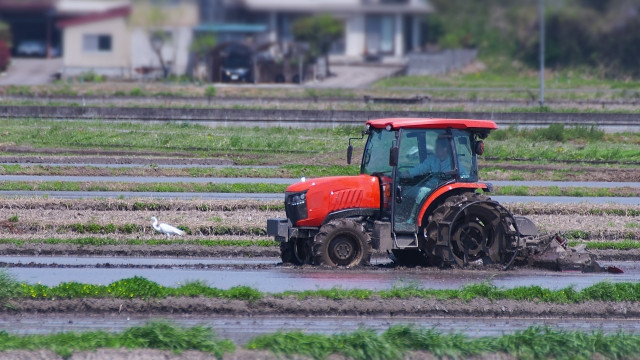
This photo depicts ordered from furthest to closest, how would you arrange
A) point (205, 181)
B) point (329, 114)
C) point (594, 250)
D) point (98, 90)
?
1. point (98, 90)
2. point (329, 114)
3. point (205, 181)
4. point (594, 250)

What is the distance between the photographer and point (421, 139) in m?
13.4

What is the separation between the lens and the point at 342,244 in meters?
13.5

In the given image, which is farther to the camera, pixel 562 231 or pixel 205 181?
pixel 205 181

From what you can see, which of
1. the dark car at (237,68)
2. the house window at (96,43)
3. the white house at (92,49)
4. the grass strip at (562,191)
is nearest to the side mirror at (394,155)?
the grass strip at (562,191)

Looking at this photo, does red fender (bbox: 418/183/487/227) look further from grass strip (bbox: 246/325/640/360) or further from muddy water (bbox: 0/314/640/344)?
grass strip (bbox: 246/325/640/360)

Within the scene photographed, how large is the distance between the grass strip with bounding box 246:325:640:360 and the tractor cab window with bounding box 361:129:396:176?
461 cm

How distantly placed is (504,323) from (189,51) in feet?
138

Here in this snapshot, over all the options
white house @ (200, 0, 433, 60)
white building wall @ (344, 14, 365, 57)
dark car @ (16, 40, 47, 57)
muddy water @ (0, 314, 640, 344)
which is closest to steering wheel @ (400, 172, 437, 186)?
muddy water @ (0, 314, 640, 344)

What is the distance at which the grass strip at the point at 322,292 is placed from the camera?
10.8m

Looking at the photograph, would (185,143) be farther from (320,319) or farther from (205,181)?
(320,319)

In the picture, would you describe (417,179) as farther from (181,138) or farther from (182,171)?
(181,138)

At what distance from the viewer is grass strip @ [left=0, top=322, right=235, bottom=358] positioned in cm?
865

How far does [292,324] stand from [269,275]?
265cm

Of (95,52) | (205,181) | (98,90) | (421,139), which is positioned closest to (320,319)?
(421,139)
